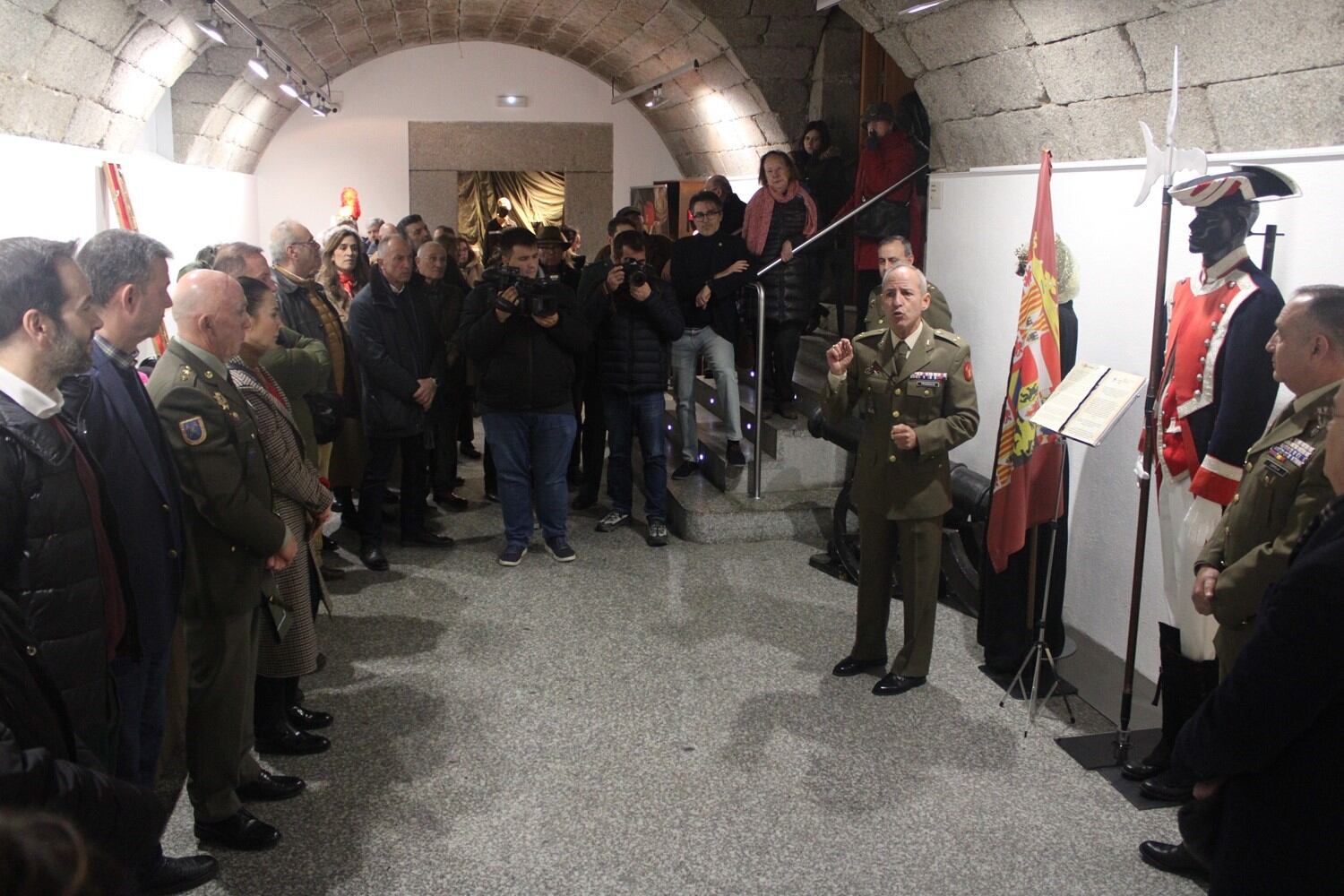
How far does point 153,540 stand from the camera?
91.8 inches

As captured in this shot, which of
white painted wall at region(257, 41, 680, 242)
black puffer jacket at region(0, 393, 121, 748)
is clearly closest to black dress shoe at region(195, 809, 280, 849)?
black puffer jacket at region(0, 393, 121, 748)

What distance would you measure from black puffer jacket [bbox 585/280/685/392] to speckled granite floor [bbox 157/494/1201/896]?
1.25 m

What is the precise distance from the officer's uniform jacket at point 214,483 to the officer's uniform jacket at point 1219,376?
2429 mm

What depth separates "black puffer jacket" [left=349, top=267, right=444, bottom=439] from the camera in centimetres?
486

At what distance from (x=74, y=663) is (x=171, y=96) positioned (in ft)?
25.2

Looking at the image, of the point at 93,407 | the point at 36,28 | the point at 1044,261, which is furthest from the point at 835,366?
the point at 36,28

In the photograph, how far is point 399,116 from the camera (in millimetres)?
11883

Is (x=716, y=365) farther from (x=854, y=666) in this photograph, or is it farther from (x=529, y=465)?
(x=854, y=666)

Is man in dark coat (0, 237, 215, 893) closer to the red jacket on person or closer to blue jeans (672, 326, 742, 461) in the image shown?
blue jeans (672, 326, 742, 461)

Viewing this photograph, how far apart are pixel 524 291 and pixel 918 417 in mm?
2027

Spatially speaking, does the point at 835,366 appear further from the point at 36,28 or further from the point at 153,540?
the point at 36,28

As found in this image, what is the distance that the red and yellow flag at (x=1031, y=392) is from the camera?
3.51 metres

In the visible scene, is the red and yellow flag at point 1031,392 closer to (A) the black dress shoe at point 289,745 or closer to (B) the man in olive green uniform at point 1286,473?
(B) the man in olive green uniform at point 1286,473

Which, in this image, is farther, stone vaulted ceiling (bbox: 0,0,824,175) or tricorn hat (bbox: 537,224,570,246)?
tricorn hat (bbox: 537,224,570,246)
